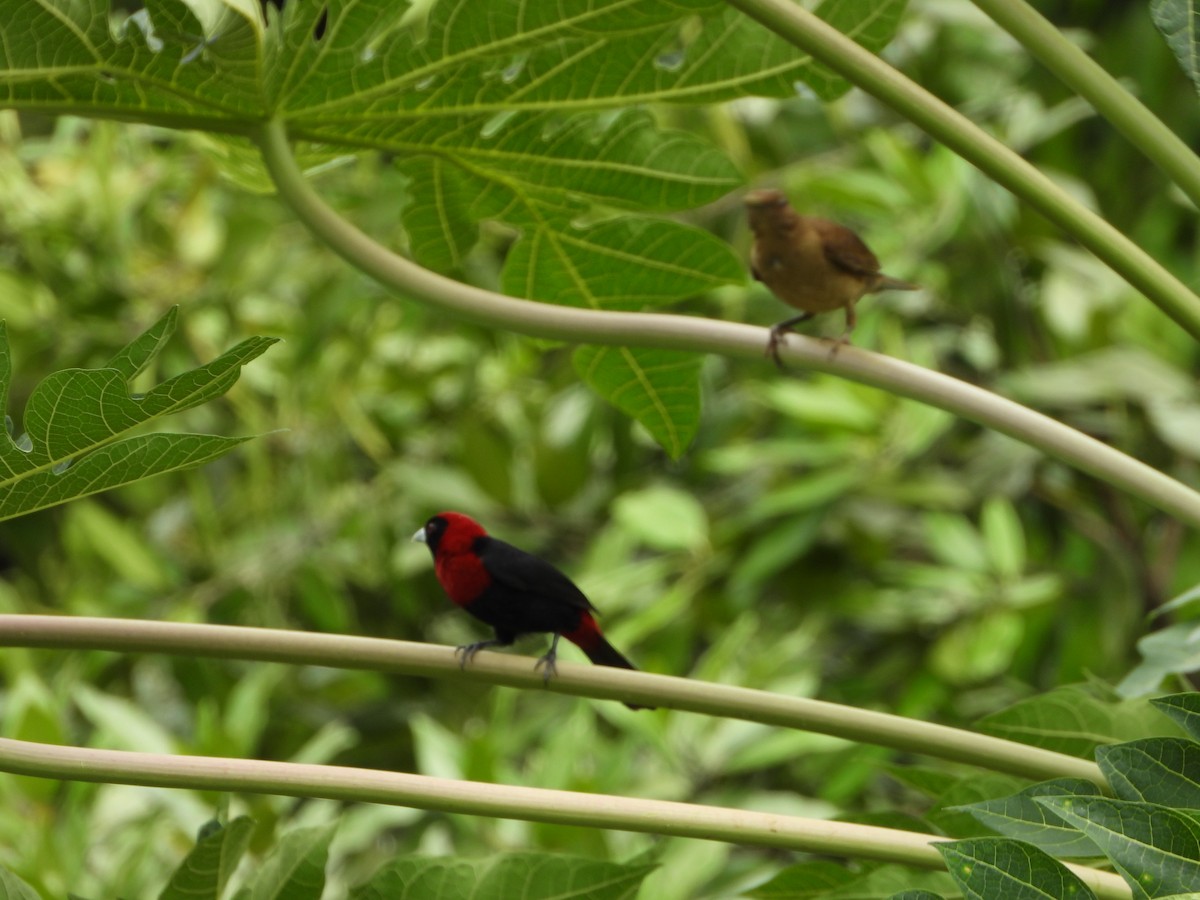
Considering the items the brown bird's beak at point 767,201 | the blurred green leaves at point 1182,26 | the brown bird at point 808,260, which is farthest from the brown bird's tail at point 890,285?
the blurred green leaves at point 1182,26

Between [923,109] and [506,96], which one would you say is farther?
[506,96]

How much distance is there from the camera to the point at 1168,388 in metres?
2.62

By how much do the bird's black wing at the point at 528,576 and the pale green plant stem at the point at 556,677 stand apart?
0.68 m

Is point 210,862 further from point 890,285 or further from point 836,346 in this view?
point 890,285

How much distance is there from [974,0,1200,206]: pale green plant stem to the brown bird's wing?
72 centimetres

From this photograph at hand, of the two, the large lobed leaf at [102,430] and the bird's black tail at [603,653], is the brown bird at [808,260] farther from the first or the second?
the large lobed leaf at [102,430]

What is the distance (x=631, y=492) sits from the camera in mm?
3115

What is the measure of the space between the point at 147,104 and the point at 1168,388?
81.0 inches

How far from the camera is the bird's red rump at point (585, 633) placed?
6.02ft

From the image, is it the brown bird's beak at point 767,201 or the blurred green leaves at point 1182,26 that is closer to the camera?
the blurred green leaves at point 1182,26

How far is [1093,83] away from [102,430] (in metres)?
0.75

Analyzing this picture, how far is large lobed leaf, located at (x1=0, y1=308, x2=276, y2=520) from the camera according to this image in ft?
2.96

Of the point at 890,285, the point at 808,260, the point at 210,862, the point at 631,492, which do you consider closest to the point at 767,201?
the point at 808,260

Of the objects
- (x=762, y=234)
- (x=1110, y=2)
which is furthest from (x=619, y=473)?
(x=1110, y=2)
